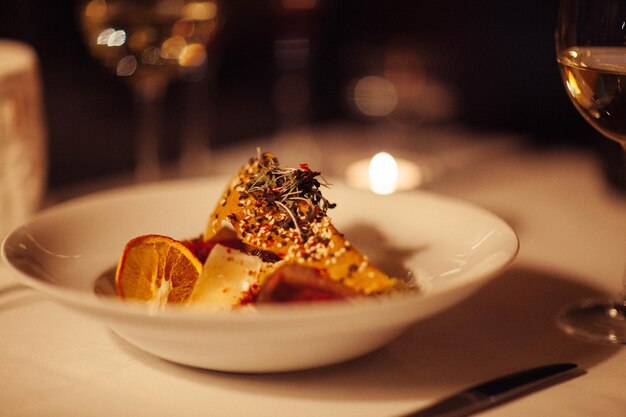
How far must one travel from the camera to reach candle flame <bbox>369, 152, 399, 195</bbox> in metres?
1.77

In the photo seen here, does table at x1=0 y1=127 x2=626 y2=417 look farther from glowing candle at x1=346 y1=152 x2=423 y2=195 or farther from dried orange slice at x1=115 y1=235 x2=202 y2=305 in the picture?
glowing candle at x1=346 y1=152 x2=423 y2=195

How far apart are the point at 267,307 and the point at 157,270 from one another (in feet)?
0.69

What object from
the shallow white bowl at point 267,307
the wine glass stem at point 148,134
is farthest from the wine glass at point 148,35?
the shallow white bowl at point 267,307

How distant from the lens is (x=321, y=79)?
3.70 m

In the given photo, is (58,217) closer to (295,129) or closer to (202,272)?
(202,272)

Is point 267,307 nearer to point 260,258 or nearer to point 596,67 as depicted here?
point 260,258

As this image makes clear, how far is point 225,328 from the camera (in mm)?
612

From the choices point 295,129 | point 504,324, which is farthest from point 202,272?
point 295,129

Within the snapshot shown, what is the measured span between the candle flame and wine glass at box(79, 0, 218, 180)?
1.93 ft

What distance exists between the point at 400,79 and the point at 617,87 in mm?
1839

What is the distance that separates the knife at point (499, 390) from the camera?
0.71 meters

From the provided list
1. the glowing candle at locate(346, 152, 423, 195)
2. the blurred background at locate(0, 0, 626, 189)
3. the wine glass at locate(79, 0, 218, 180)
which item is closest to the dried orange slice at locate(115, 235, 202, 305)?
the glowing candle at locate(346, 152, 423, 195)

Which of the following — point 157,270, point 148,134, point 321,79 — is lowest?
point 321,79

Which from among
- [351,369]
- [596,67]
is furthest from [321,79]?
[351,369]
